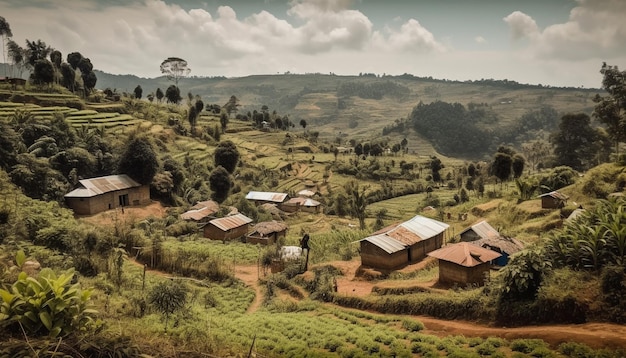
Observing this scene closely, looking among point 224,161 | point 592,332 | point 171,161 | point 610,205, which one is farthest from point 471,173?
point 592,332

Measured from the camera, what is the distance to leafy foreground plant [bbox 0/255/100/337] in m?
5.64

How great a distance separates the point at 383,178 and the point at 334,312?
68.7 m

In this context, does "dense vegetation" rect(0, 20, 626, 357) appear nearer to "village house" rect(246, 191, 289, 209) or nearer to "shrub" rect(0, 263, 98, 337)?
"shrub" rect(0, 263, 98, 337)

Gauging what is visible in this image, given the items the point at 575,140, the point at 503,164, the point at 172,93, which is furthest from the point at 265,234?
the point at 172,93

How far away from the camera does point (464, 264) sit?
57.6 ft

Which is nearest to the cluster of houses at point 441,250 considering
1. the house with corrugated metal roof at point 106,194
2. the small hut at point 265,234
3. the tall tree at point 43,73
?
the small hut at point 265,234

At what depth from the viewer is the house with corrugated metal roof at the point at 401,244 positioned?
75.7 feet

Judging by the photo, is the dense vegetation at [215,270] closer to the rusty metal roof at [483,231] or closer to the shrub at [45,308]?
the shrub at [45,308]

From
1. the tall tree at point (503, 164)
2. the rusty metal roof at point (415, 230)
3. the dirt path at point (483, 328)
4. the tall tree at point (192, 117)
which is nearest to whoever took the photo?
the dirt path at point (483, 328)

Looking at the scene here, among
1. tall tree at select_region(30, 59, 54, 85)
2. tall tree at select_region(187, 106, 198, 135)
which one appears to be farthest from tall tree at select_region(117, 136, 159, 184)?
tall tree at select_region(187, 106, 198, 135)

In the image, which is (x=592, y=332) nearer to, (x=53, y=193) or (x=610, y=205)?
(x=610, y=205)

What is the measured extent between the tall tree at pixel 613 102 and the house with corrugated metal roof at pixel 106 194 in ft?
142

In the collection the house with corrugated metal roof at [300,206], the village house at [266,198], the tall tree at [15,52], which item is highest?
the tall tree at [15,52]

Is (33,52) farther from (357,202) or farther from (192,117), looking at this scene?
(357,202)
